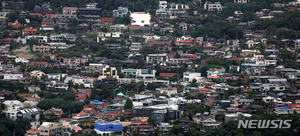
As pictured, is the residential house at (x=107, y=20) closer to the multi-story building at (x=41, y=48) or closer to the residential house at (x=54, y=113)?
the multi-story building at (x=41, y=48)

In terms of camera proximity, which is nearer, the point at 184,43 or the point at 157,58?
the point at 157,58

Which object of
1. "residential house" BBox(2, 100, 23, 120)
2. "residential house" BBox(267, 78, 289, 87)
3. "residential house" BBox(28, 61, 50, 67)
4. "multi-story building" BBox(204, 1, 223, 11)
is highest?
"multi-story building" BBox(204, 1, 223, 11)

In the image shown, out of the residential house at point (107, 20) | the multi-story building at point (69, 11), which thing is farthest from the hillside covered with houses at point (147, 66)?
the residential house at point (107, 20)

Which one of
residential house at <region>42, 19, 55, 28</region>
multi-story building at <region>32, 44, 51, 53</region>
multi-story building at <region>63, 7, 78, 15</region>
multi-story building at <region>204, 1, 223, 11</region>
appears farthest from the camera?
multi-story building at <region>204, 1, 223, 11</region>

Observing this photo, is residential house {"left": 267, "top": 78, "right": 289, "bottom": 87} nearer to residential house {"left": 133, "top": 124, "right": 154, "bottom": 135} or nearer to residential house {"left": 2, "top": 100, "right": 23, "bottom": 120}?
residential house {"left": 133, "top": 124, "right": 154, "bottom": 135}

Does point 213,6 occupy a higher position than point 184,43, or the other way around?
point 213,6

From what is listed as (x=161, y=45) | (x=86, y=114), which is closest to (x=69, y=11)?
(x=161, y=45)

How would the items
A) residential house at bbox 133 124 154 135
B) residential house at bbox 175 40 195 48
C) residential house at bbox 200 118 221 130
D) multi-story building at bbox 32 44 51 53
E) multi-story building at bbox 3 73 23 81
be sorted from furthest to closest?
1. residential house at bbox 175 40 195 48
2. multi-story building at bbox 32 44 51 53
3. multi-story building at bbox 3 73 23 81
4. residential house at bbox 200 118 221 130
5. residential house at bbox 133 124 154 135

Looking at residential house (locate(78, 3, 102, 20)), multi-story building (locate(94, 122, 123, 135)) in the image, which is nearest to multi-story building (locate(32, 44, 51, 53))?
residential house (locate(78, 3, 102, 20))

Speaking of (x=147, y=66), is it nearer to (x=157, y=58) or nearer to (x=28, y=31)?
(x=157, y=58)
